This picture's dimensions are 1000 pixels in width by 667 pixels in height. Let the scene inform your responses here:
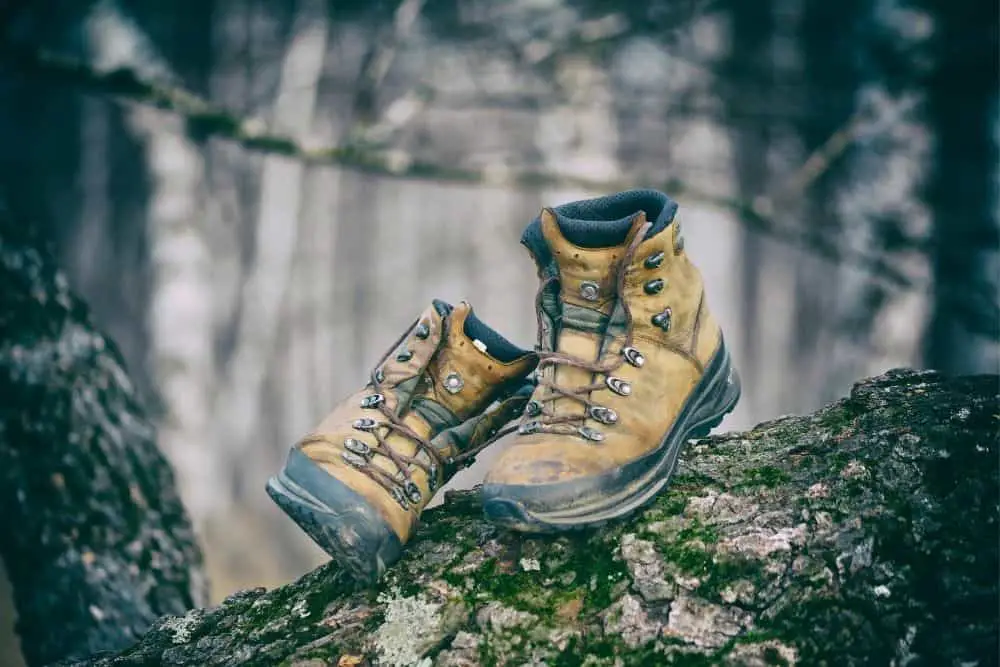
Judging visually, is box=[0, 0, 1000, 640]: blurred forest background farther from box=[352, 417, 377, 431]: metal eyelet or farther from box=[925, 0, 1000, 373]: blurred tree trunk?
box=[352, 417, 377, 431]: metal eyelet

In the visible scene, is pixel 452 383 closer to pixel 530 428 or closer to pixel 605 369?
pixel 530 428

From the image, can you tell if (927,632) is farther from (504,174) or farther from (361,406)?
(504,174)

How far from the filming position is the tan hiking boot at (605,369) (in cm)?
126

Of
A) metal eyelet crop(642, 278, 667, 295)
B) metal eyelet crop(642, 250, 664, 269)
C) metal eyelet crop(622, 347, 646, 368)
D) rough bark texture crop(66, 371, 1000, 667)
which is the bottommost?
rough bark texture crop(66, 371, 1000, 667)

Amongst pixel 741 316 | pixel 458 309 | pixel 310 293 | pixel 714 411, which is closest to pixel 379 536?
pixel 458 309

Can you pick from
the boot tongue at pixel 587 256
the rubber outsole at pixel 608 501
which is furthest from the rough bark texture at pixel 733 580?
the boot tongue at pixel 587 256

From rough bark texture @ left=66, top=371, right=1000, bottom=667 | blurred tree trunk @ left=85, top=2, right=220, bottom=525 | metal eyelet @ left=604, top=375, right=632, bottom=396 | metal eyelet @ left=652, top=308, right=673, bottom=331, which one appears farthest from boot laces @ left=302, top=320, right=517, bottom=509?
blurred tree trunk @ left=85, top=2, right=220, bottom=525

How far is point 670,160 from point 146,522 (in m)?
3.29

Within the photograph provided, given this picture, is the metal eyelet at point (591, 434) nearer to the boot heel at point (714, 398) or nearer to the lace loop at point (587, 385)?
the lace loop at point (587, 385)

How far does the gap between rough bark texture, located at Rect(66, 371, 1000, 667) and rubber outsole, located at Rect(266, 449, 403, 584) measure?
0.21ft

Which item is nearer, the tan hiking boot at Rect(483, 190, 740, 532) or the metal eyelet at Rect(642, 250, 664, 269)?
the tan hiking boot at Rect(483, 190, 740, 532)

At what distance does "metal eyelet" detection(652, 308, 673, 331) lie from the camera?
1.43 m

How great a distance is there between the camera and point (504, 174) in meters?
4.16

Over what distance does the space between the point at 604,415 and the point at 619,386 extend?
0.22ft
